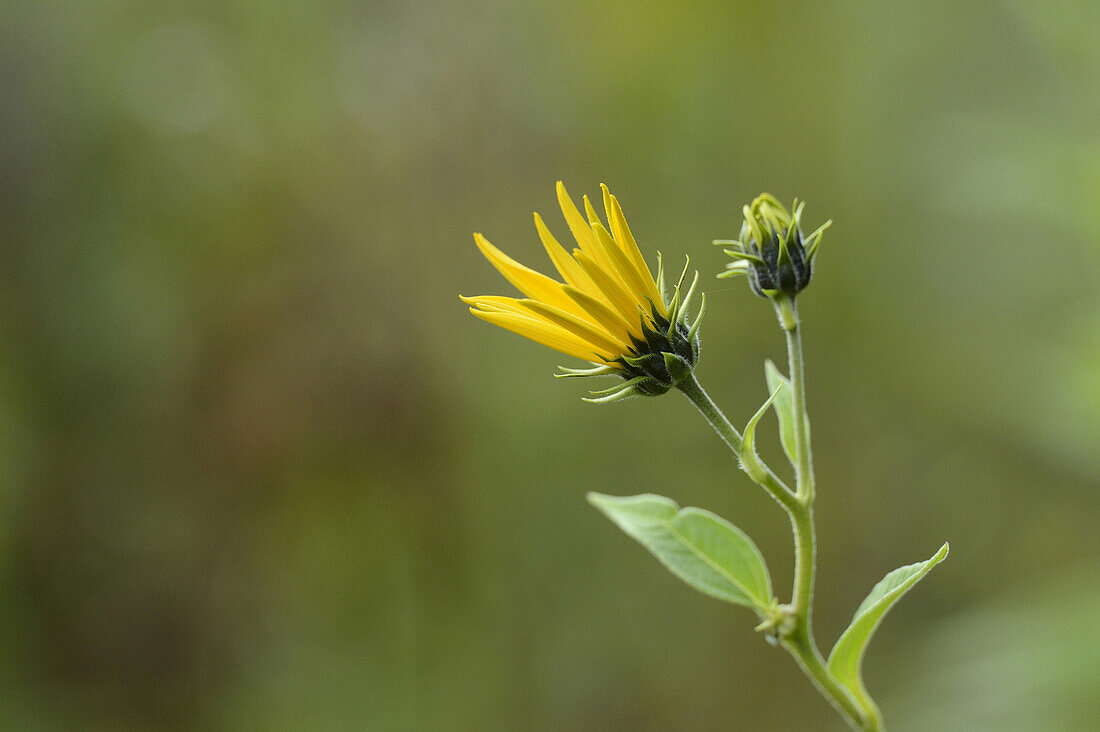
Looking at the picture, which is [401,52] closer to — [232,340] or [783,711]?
[232,340]

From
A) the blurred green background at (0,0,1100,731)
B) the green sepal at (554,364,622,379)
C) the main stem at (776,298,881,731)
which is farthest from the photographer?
the blurred green background at (0,0,1100,731)

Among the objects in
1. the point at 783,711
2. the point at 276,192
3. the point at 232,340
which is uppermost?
the point at 276,192

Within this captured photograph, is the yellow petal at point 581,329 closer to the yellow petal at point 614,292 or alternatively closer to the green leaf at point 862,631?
the yellow petal at point 614,292

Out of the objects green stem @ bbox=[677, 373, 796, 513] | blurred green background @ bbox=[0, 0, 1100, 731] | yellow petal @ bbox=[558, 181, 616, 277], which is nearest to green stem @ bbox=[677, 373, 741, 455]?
green stem @ bbox=[677, 373, 796, 513]

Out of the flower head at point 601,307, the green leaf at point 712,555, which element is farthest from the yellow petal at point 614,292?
the green leaf at point 712,555

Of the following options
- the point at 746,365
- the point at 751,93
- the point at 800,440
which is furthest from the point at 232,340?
the point at 800,440

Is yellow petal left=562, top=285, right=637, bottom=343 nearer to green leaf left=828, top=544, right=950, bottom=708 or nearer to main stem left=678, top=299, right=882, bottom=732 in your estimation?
main stem left=678, top=299, right=882, bottom=732
